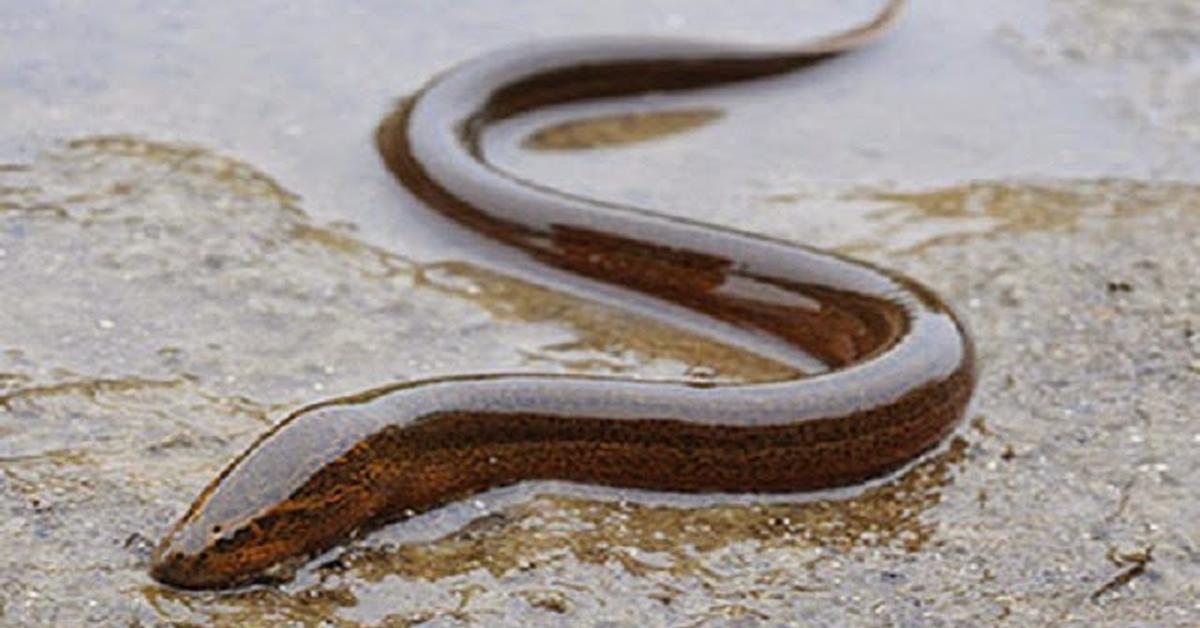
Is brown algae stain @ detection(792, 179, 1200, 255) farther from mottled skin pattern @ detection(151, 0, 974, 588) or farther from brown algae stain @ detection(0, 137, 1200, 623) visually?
mottled skin pattern @ detection(151, 0, 974, 588)

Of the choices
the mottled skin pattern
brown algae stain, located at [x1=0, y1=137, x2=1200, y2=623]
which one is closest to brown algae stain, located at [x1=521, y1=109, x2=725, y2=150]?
the mottled skin pattern

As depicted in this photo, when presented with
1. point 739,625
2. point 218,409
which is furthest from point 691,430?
point 218,409

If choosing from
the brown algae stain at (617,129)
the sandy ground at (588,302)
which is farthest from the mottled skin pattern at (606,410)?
the brown algae stain at (617,129)

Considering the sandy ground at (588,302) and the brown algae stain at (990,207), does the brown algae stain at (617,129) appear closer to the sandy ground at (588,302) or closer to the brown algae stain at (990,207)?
the sandy ground at (588,302)

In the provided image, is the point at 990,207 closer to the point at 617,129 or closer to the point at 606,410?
the point at 617,129

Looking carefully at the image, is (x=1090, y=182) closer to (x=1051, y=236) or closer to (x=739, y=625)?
(x=1051, y=236)

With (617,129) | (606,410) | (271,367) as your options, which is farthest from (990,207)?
(271,367)
